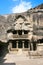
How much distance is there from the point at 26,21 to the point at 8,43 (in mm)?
8925

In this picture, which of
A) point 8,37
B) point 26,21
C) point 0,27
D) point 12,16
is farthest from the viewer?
point 12,16

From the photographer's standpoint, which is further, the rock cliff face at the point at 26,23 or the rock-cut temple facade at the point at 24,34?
the rock cliff face at the point at 26,23

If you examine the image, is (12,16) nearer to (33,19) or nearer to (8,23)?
(8,23)

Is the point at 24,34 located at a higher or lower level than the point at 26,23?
lower

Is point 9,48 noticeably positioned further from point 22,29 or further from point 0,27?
point 0,27

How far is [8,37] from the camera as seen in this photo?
1820 inches

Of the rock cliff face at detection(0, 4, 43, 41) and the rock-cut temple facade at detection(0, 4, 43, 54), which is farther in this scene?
the rock cliff face at detection(0, 4, 43, 41)

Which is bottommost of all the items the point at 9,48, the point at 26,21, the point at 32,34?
the point at 9,48

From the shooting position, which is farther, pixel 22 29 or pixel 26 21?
pixel 26 21

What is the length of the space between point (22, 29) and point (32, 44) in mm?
4587

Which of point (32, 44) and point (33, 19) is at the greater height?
point (33, 19)

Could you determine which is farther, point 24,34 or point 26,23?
point 26,23

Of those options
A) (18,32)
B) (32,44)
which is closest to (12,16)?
(18,32)

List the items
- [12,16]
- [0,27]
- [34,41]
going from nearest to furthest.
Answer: [34,41] → [0,27] → [12,16]
